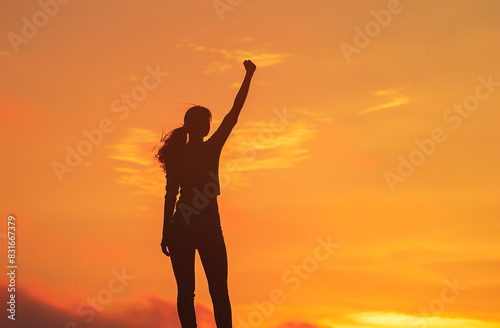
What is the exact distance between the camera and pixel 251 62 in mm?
12250

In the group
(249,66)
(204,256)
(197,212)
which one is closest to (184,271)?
(204,256)

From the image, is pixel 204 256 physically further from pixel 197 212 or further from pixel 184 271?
pixel 197 212

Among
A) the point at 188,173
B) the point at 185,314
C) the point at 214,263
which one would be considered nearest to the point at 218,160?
the point at 188,173

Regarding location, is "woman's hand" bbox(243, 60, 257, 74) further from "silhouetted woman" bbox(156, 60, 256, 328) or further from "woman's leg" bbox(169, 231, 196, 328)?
"woman's leg" bbox(169, 231, 196, 328)

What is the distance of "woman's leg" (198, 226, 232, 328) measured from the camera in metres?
11.9

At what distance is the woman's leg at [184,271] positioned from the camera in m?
11.9

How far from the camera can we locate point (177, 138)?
40.2 ft

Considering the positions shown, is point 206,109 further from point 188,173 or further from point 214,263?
point 214,263

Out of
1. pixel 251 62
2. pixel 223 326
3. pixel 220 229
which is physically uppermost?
pixel 251 62

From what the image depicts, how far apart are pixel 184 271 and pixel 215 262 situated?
440 millimetres

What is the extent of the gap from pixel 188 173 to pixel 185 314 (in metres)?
1.95

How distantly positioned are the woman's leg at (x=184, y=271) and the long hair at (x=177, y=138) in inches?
43.5

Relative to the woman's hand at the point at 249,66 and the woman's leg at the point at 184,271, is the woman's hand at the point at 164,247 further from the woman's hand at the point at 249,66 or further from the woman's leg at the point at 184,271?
the woman's hand at the point at 249,66

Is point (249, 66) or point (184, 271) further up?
point (249, 66)
